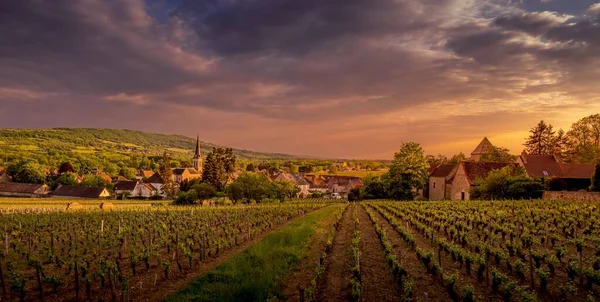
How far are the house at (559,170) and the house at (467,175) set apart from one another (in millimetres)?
3871

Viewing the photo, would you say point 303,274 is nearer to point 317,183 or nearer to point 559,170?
point 559,170

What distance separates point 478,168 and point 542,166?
9.18 meters

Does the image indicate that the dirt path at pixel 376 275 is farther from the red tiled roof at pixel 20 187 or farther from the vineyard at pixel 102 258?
the red tiled roof at pixel 20 187

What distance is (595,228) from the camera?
81.5ft

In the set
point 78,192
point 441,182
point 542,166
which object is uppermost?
point 542,166

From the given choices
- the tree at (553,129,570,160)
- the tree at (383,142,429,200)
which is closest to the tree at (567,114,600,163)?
the tree at (553,129,570,160)

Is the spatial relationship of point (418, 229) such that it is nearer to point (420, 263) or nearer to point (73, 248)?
point (420, 263)

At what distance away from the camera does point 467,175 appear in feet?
205

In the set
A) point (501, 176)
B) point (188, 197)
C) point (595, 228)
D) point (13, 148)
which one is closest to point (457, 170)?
point (501, 176)

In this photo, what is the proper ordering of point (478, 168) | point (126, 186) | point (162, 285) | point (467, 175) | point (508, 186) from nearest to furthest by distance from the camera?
point (162, 285) → point (508, 186) → point (467, 175) → point (478, 168) → point (126, 186)

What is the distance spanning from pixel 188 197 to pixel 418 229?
181 ft

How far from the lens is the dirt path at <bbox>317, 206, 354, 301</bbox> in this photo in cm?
1352

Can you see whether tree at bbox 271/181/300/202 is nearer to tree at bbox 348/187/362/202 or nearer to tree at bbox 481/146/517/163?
tree at bbox 348/187/362/202

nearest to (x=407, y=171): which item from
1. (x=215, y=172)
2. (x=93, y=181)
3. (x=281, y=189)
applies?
(x=281, y=189)
